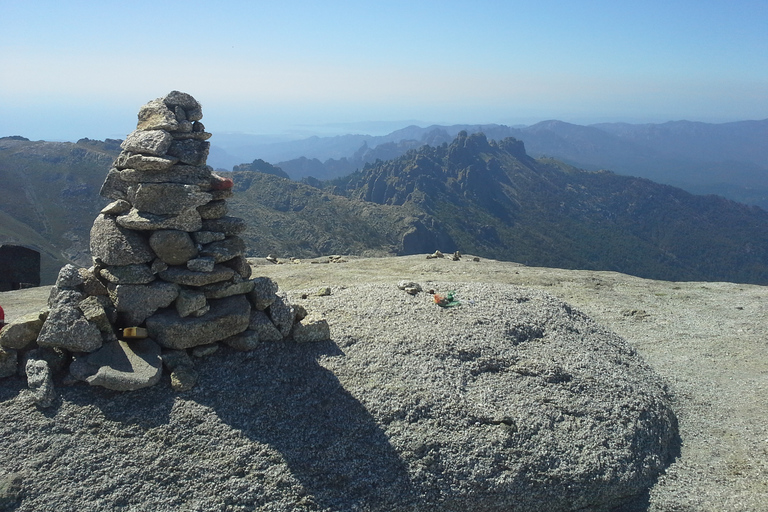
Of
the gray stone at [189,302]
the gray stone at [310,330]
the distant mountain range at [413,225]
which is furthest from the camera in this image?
the distant mountain range at [413,225]

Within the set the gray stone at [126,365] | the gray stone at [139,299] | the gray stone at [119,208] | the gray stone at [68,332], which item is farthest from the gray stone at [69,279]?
the gray stone at [126,365]

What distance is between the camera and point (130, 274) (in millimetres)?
13414

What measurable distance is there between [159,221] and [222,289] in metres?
2.61

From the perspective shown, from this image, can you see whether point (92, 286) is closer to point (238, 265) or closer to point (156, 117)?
point (238, 265)

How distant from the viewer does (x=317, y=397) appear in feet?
45.0

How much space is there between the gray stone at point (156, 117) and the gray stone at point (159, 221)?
8.40 feet

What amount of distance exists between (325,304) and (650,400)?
12.3 metres

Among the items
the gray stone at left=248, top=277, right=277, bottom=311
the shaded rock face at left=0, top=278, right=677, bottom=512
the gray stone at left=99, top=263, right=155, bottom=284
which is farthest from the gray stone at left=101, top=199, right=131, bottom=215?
the shaded rock face at left=0, top=278, right=677, bottom=512

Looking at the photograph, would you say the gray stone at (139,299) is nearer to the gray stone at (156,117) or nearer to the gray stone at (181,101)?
the gray stone at (156,117)

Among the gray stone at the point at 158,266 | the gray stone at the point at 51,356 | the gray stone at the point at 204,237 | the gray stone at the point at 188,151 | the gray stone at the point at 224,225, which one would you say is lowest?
the gray stone at the point at 51,356

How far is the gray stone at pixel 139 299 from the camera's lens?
1340 cm

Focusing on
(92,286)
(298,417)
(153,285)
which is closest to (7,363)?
(92,286)

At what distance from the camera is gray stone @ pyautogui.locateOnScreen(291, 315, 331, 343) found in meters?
15.5

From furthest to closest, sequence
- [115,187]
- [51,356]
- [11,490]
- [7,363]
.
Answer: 1. [115,187]
2. [51,356]
3. [7,363]
4. [11,490]
